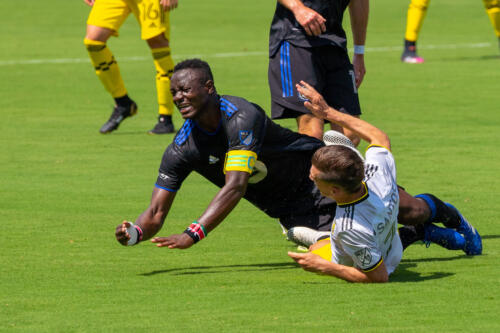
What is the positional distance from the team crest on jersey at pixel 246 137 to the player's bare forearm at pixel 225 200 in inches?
6.9

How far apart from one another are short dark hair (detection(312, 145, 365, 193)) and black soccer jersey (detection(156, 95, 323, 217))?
1.96 ft

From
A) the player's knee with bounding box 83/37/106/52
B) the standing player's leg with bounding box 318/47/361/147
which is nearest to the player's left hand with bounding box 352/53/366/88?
the standing player's leg with bounding box 318/47/361/147

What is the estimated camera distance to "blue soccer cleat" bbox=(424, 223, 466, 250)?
715 centimetres

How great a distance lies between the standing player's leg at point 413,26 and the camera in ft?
60.6

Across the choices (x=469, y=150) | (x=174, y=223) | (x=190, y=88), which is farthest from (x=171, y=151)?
(x=469, y=150)

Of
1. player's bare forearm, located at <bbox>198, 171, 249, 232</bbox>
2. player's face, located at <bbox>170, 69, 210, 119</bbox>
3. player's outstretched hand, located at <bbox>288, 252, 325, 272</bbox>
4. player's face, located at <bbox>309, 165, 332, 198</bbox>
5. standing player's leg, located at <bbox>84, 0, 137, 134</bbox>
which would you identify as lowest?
standing player's leg, located at <bbox>84, 0, 137, 134</bbox>

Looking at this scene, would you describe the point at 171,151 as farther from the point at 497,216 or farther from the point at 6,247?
the point at 497,216

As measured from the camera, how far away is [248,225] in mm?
8430

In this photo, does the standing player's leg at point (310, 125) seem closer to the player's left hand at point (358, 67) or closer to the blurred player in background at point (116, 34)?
the player's left hand at point (358, 67)

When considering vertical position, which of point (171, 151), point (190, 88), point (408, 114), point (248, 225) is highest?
point (190, 88)

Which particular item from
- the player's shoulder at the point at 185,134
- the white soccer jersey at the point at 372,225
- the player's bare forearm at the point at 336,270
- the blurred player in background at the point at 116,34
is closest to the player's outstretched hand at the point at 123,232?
the player's shoulder at the point at 185,134

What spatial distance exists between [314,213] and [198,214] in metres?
1.58

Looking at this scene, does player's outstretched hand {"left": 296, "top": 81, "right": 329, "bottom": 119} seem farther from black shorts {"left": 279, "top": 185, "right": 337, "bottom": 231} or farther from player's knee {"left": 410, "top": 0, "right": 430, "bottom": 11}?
player's knee {"left": 410, "top": 0, "right": 430, "bottom": 11}

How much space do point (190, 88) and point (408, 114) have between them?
7606 millimetres
